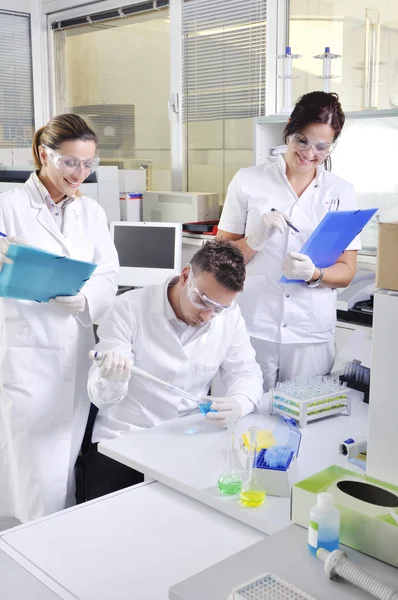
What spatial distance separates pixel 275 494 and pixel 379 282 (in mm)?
547

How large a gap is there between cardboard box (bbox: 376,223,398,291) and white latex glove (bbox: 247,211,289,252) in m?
1.06

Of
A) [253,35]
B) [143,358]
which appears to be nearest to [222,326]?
[143,358]

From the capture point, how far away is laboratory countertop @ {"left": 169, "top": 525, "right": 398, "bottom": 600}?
3.14 ft

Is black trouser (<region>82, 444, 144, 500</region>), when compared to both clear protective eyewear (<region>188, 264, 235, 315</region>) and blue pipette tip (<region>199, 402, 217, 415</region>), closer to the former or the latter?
blue pipette tip (<region>199, 402, 217, 415</region>)

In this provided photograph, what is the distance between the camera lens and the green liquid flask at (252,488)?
136 cm

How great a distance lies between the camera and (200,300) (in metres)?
1.78

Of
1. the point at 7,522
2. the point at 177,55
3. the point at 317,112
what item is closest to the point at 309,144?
the point at 317,112

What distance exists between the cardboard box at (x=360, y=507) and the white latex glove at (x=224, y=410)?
52 centimetres

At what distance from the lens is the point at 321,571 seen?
3.32ft

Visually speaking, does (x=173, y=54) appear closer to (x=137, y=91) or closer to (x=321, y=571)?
(x=137, y=91)

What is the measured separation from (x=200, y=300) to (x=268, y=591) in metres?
0.95

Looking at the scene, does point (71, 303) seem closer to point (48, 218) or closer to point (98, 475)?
point (48, 218)

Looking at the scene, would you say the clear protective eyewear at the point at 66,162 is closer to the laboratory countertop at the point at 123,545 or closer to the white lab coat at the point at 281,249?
the white lab coat at the point at 281,249

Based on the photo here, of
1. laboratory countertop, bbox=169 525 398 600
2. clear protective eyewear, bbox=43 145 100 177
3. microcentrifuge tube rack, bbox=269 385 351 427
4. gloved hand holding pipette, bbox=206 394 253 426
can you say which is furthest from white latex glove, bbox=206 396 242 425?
clear protective eyewear, bbox=43 145 100 177
